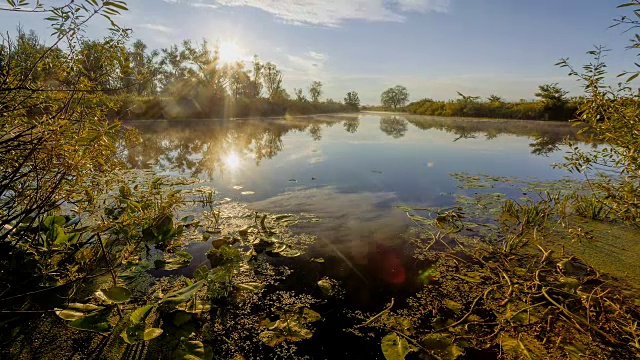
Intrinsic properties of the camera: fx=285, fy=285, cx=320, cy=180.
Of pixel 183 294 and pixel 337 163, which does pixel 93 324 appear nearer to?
pixel 183 294

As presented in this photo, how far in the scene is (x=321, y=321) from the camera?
2.87 meters

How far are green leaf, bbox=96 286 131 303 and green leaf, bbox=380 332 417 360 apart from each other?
2274mm

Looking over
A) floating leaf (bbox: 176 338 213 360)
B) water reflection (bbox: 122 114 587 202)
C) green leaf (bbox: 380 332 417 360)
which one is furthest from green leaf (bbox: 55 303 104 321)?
water reflection (bbox: 122 114 587 202)

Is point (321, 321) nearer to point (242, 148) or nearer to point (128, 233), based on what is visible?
point (128, 233)

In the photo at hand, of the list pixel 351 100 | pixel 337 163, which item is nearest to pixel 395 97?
pixel 351 100

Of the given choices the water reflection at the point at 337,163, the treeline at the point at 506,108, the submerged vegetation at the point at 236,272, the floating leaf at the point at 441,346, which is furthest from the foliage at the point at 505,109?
the floating leaf at the point at 441,346

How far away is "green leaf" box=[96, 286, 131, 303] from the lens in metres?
2.45

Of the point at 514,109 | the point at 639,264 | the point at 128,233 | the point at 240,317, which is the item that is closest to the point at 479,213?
the point at 639,264

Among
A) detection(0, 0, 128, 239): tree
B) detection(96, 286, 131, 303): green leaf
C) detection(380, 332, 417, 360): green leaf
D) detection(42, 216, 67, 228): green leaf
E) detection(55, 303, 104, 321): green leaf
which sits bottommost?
detection(380, 332, 417, 360): green leaf

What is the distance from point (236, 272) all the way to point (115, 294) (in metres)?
1.43

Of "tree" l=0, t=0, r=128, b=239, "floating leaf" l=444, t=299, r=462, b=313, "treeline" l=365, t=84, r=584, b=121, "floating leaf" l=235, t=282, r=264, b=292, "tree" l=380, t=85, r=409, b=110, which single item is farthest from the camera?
"tree" l=380, t=85, r=409, b=110

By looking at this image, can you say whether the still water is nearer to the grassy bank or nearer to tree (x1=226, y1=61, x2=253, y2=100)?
the grassy bank

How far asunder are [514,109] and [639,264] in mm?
41433

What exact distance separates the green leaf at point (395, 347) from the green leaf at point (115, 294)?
2274 millimetres
